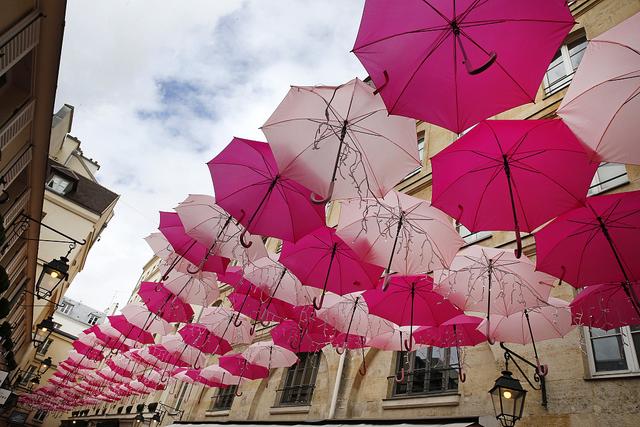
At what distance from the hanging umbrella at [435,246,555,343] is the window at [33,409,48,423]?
2265 inches

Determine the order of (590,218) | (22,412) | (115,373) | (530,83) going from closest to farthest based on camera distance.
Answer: (530,83), (590,218), (115,373), (22,412)

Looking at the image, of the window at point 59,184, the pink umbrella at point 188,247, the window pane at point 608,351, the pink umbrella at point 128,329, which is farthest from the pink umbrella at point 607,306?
the window at point 59,184

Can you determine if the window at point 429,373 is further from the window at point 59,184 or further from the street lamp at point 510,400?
the window at point 59,184

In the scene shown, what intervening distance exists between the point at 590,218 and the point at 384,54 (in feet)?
10.8

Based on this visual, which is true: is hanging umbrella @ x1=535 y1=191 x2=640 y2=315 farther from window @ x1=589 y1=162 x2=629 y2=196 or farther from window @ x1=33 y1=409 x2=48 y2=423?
window @ x1=33 y1=409 x2=48 y2=423

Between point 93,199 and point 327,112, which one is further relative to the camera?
point 93,199

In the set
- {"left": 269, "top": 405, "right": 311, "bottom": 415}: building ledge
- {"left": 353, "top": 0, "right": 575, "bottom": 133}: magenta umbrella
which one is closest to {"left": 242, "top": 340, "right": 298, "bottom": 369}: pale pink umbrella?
{"left": 269, "top": 405, "right": 311, "bottom": 415}: building ledge

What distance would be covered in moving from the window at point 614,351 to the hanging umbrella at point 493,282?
66.8 inches

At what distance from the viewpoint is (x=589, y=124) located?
379 cm

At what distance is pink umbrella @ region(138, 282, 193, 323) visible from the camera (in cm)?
1030

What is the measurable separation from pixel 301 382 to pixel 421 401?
528cm

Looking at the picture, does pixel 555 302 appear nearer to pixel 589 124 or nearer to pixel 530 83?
pixel 589 124

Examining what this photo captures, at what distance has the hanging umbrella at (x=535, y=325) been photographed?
612cm

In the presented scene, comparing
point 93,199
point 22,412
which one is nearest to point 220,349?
point 93,199
